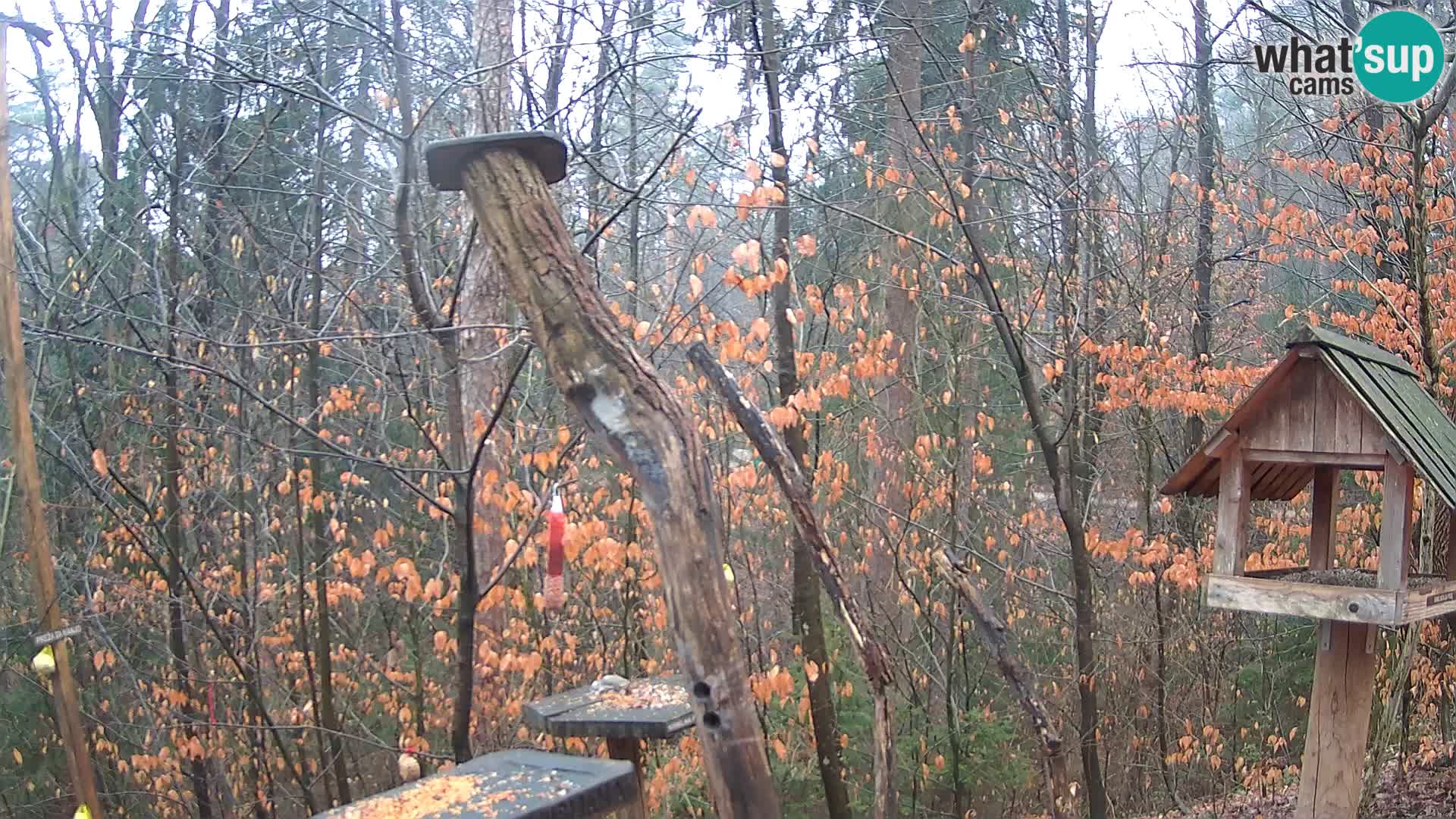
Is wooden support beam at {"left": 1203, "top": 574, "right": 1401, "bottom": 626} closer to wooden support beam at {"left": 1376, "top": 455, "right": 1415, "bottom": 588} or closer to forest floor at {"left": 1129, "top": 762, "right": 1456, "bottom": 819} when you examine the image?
wooden support beam at {"left": 1376, "top": 455, "right": 1415, "bottom": 588}

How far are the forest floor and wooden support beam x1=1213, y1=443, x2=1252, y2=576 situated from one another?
277cm

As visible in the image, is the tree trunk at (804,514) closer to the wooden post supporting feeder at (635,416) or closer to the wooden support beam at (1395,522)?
the wooden post supporting feeder at (635,416)

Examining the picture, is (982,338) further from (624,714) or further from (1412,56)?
(624,714)

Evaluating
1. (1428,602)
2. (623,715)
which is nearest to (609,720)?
(623,715)

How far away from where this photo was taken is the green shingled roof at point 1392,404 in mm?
3771

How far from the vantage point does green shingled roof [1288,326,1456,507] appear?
3771 mm

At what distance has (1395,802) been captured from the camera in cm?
654

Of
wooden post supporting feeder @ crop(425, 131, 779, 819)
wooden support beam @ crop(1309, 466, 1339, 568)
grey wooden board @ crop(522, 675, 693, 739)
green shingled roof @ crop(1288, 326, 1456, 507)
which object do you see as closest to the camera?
wooden post supporting feeder @ crop(425, 131, 779, 819)

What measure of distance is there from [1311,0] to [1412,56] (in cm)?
66

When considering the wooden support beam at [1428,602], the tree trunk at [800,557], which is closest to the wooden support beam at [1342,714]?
the wooden support beam at [1428,602]

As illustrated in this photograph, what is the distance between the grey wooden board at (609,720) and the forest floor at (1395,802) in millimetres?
4230

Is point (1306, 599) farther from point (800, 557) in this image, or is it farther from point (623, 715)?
point (800, 557)

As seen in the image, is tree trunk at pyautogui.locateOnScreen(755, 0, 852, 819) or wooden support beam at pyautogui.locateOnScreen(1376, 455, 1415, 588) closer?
wooden support beam at pyautogui.locateOnScreen(1376, 455, 1415, 588)

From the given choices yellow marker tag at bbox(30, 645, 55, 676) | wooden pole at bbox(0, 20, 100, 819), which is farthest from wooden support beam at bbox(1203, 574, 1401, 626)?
wooden pole at bbox(0, 20, 100, 819)
